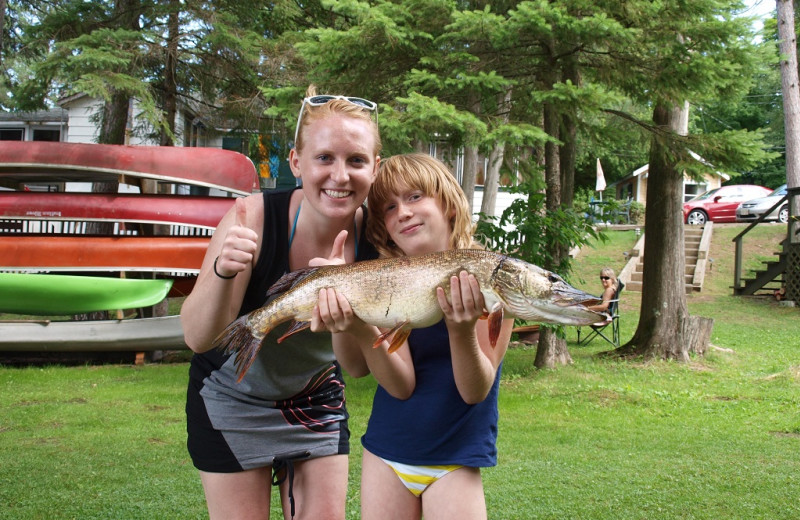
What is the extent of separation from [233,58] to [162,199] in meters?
4.51

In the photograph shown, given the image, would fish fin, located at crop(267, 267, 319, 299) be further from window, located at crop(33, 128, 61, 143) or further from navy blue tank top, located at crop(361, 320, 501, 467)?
window, located at crop(33, 128, 61, 143)

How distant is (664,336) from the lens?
41.3ft

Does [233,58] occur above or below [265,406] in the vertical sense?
above

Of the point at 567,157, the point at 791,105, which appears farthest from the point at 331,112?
the point at 791,105

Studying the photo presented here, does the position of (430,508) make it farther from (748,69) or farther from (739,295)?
(739,295)

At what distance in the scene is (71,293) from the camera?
11867 millimetres

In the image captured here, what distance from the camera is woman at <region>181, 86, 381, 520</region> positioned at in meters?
2.73

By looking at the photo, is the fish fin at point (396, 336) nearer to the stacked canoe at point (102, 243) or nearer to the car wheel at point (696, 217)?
the stacked canoe at point (102, 243)

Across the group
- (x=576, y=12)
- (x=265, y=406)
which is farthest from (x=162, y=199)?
(x=265, y=406)

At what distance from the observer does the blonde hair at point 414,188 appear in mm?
2826

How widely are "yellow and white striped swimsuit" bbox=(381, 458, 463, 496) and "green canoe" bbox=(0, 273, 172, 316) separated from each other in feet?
33.8

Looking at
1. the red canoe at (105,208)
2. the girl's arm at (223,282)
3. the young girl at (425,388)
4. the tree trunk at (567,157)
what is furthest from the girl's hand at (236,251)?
the red canoe at (105,208)

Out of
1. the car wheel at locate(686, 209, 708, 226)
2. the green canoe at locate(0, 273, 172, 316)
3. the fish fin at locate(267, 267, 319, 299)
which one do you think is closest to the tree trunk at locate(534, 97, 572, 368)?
→ the green canoe at locate(0, 273, 172, 316)

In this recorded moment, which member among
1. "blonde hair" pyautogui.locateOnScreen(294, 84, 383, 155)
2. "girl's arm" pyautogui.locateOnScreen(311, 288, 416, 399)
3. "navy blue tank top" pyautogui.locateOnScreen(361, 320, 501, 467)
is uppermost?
"blonde hair" pyautogui.locateOnScreen(294, 84, 383, 155)
